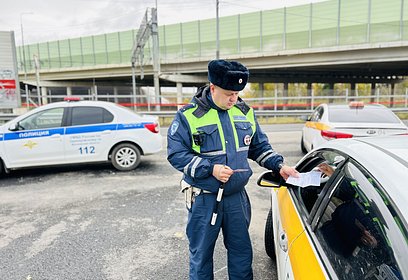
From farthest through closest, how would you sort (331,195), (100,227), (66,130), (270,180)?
(66,130), (100,227), (270,180), (331,195)

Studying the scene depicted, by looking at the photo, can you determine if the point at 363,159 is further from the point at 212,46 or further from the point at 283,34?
the point at 212,46

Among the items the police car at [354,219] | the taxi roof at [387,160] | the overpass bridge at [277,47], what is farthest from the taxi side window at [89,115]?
the overpass bridge at [277,47]

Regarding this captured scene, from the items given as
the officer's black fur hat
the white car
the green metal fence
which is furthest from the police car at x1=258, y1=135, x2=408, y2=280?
the green metal fence

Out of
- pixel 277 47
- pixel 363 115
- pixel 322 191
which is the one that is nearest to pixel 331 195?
pixel 322 191

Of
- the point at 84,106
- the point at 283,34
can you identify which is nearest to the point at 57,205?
the point at 84,106

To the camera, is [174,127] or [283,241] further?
[174,127]

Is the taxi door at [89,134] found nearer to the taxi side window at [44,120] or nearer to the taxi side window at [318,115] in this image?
the taxi side window at [44,120]

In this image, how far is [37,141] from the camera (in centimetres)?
617

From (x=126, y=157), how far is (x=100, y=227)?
278 cm

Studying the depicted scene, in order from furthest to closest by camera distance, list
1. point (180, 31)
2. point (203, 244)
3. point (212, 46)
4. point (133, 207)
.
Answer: point (180, 31)
point (212, 46)
point (133, 207)
point (203, 244)

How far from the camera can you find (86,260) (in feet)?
10.6

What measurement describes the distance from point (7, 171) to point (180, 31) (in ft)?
101

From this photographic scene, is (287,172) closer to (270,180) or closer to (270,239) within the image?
(270,180)

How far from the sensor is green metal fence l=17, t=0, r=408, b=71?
84.6 feet
